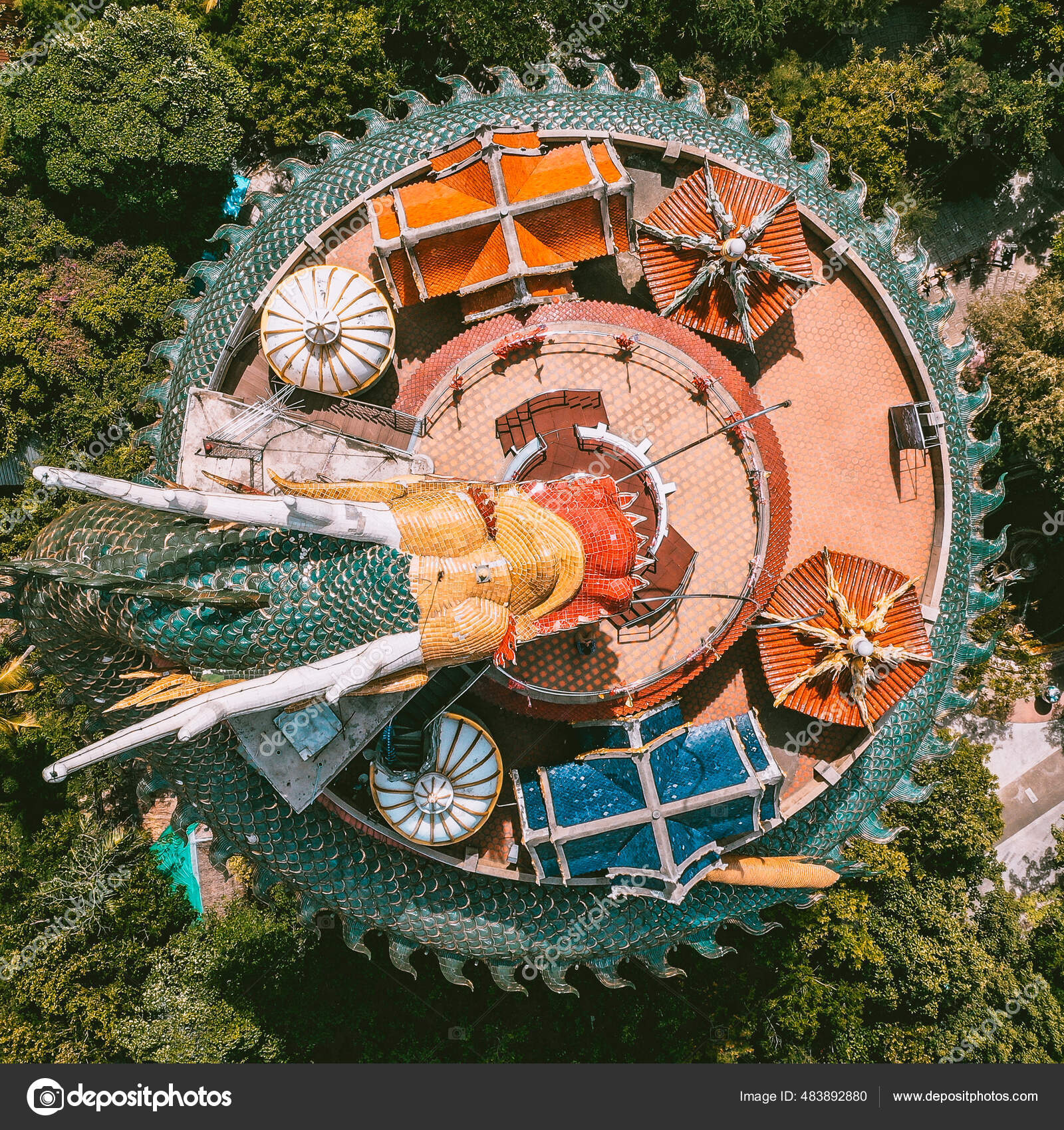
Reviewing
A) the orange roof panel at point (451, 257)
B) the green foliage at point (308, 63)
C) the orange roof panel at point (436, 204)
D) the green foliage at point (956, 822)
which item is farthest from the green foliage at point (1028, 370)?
the green foliage at point (308, 63)

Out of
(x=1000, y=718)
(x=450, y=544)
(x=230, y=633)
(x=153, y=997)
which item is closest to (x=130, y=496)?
(x=230, y=633)

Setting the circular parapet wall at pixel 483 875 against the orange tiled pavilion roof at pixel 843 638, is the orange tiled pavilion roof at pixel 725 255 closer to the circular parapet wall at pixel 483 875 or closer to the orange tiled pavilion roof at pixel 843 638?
the circular parapet wall at pixel 483 875

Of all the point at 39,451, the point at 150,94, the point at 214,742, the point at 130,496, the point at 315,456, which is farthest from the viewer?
the point at 39,451

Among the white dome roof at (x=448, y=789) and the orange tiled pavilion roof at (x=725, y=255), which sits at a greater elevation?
the orange tiled pavilion roof at (x=725, y=255)

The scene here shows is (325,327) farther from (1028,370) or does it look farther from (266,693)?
(1028,370)

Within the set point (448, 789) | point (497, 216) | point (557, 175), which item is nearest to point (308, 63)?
point (557, 175)

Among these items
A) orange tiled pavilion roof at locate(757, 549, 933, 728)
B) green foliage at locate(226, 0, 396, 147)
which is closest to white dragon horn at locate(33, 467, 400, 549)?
orange tiled pavilion roof at locate(757, 549, 933, 728)

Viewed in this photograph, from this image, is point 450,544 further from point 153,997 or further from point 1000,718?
point 1000,718
